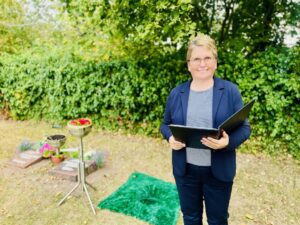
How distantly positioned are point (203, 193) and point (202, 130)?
862 millimetres

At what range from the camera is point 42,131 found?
7.33 m

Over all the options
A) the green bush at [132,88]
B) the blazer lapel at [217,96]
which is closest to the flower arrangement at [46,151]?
the green bush at [132,88]

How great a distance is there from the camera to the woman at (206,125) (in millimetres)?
2188

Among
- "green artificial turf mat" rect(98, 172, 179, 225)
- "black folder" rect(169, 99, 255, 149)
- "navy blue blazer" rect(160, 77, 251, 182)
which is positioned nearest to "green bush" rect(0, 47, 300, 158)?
"green artificial turf mat" rect(98, 172, 179, 225)

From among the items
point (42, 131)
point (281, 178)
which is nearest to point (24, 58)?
point (42, 131)

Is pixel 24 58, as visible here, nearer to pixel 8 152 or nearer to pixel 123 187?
pixel 8 152

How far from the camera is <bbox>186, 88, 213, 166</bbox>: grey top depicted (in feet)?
7.45

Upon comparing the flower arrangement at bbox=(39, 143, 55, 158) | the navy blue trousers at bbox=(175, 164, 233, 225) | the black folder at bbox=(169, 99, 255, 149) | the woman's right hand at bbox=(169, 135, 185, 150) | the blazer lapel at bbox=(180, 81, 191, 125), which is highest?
the blazer lapel at bbox=(180, 81, 191, 125)

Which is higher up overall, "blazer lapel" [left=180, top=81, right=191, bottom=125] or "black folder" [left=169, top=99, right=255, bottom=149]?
"blazer lapel" [left=180, top=81, right=191, bottom=125]

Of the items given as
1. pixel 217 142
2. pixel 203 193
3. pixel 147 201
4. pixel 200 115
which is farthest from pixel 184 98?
pixel 147 201

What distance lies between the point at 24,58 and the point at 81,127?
17.7 feet

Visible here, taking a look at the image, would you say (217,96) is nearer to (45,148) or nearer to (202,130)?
(202,130)

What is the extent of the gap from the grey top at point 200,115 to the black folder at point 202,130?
0.47ft

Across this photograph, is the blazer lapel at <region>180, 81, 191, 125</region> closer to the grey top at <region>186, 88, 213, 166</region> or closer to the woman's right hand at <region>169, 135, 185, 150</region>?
the grey top at <region>186, 88, 213, 166</region>
